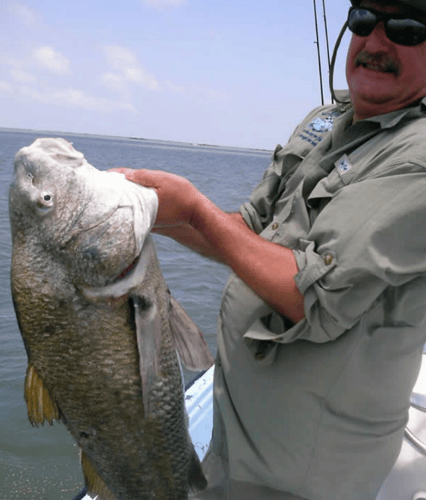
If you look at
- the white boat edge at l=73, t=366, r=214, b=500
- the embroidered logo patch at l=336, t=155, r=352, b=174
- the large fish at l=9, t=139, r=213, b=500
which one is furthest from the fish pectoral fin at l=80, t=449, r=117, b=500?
the embroidered logo patch at l=336, t=155, r=352, b=174

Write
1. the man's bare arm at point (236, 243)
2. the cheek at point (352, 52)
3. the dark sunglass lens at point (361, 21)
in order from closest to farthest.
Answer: the man's bare arm at point (236, 243)
the dark sunglass lens at point (361, 21)
the cheek at point (352, 52)

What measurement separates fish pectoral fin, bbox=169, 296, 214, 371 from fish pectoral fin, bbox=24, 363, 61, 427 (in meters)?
0.51

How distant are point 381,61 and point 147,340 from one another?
140cm

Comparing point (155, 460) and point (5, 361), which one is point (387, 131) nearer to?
point (155, 460)

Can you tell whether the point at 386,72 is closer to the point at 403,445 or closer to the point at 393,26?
the point at 393,26

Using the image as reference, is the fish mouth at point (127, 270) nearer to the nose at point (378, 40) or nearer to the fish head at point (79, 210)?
the fish head at point (79, 210)

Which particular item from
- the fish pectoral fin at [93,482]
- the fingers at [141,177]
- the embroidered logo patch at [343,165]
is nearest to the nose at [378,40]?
the embroidered logo patch at [343,165]

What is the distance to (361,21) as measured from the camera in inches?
78.5

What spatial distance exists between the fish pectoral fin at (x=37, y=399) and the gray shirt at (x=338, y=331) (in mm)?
706

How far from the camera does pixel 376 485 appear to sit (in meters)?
2.10

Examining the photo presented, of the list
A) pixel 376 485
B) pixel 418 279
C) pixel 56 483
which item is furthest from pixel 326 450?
pixel 56 483

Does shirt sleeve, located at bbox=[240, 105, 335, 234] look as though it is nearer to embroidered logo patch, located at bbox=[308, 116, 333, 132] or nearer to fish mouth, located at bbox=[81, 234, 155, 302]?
embroidered logo patch, located at bbox=[308, 116, 333, 132]

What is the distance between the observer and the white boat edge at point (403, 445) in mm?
2836

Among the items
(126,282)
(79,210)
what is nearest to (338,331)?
(126,282)
